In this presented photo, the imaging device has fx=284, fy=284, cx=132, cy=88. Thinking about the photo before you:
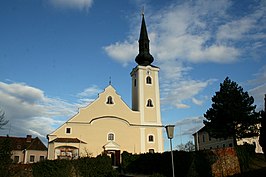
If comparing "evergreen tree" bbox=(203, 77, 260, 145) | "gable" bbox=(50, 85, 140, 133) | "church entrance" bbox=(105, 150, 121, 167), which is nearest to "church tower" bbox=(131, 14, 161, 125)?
"gable" bbox=(50, 85, 140, 133)

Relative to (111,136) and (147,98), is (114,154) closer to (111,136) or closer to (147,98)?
(111,136)

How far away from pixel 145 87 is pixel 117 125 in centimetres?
830

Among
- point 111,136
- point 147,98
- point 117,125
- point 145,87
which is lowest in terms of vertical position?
point 111,136

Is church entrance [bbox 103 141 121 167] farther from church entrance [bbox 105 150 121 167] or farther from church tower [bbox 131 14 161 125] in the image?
church tower [bbox 131 14 161 125]

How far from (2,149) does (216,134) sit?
27.4 m

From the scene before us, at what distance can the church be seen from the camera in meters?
39.4

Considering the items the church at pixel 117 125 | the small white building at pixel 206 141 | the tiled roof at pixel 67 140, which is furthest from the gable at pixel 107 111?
the small white building at pixel 206 141

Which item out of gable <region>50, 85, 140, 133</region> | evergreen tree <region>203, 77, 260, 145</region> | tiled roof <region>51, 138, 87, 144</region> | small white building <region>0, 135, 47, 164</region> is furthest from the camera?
small white building <region>0, 135, 47, 164</region>

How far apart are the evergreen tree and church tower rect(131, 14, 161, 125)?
10319 millimetres

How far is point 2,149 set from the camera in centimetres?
1534

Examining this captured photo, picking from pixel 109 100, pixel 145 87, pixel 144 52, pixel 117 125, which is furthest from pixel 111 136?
pixel 144 52

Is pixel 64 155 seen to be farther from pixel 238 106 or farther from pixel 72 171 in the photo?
pixel 238 106

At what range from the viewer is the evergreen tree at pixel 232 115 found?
35.6 m

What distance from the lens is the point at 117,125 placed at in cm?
4306
